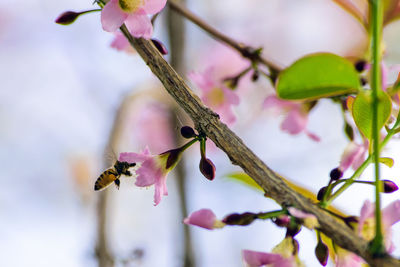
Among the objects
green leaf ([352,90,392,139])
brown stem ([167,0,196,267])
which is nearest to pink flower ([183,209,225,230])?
green leaf ([352,90,392,139])

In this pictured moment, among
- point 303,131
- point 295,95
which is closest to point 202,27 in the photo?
point 303,131

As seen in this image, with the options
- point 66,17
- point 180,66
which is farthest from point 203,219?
point 180,66

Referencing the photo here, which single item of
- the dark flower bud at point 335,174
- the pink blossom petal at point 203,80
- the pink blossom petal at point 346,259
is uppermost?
the pink blossom petal at point 203,80

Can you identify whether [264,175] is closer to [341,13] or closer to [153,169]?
[153,169]

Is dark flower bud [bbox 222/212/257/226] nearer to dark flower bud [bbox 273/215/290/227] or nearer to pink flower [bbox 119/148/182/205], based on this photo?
dark flower bud [bbox 273/215/290/227]

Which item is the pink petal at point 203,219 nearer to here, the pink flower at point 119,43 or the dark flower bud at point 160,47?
the dark flower bud at point 160,47

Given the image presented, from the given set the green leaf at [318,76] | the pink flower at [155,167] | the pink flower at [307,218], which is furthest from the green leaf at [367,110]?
the pink flower at [155,167]
